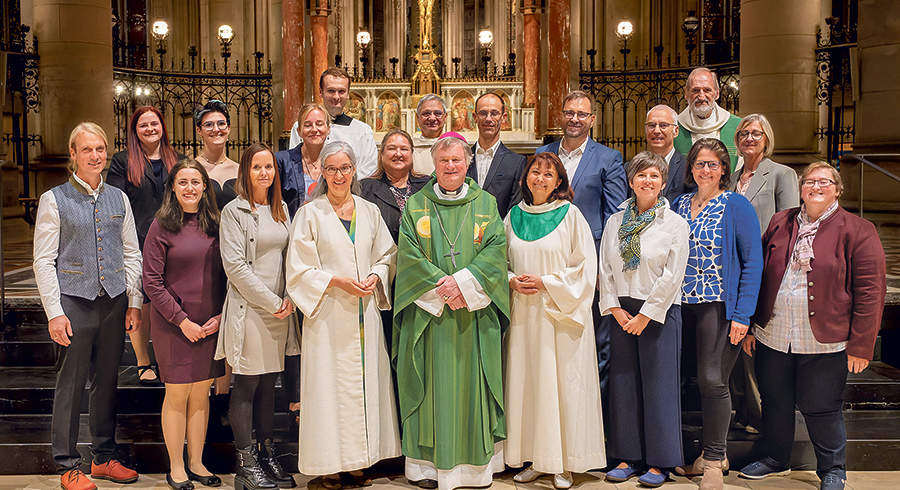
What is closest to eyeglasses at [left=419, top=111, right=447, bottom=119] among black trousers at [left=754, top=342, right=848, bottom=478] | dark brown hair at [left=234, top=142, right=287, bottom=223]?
dark brown hair at [left=234, top=142, right=287, bottom=223]

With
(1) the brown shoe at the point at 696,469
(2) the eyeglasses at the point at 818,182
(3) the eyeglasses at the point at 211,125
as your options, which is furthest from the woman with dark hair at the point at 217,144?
(2) the eyeglasses at the point at 818,182

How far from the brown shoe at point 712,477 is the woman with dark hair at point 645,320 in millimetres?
153

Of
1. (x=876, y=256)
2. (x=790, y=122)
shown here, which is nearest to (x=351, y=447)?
(x=876, y=256)

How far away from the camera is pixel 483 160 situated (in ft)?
15.8

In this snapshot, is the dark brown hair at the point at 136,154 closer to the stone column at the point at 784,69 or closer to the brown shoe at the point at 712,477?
the brown shoe at the point at 712,477

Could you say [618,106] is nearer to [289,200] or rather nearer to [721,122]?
[721,122]

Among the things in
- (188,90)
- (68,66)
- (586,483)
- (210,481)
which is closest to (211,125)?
(210,481)

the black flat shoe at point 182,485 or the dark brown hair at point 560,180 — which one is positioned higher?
the dark brown hair at point 560,180

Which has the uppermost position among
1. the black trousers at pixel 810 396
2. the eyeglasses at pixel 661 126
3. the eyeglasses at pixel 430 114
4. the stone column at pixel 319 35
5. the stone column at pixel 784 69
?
the stone column at pixel 319 35

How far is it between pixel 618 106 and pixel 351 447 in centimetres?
1373

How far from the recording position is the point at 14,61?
10.2m

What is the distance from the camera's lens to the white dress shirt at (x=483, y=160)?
4777 millimetres

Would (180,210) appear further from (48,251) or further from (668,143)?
(668,143)

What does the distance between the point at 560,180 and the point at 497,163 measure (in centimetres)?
64
